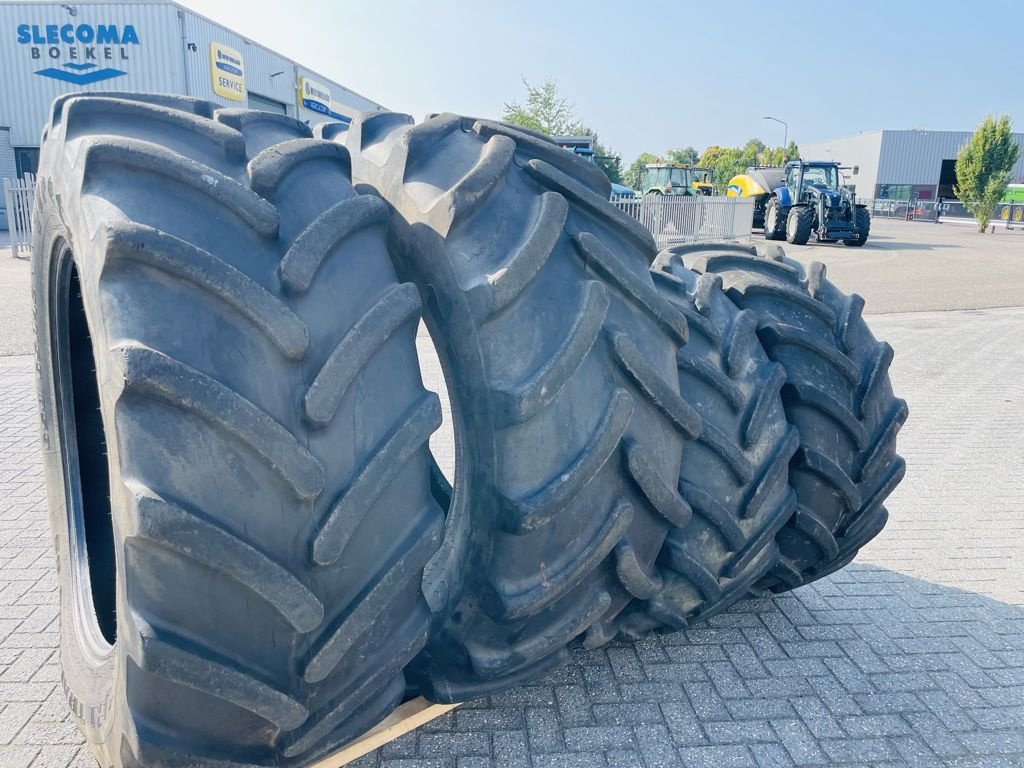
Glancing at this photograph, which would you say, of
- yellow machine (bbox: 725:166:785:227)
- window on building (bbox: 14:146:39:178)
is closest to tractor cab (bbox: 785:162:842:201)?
yellow machine (bbox: 725:166:785:227)

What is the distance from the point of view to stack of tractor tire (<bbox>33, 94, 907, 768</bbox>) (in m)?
1.29

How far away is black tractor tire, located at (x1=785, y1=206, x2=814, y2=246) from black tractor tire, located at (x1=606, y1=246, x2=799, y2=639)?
20.9 metres

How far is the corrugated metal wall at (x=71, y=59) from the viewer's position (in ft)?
83.1

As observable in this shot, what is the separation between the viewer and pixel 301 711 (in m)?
1.46

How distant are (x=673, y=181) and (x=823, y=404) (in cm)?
2608

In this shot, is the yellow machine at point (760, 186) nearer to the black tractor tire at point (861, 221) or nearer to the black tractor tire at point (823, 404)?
the black tractor tire at point (861, 221)

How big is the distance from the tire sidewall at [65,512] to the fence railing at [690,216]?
16.1 metres

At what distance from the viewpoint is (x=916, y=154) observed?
2544 inches

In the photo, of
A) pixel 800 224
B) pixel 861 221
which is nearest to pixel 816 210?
pixel 800 224

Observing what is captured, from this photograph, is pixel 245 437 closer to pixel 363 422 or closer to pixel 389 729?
pixel 363 422

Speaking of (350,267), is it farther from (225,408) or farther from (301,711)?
(301,711)

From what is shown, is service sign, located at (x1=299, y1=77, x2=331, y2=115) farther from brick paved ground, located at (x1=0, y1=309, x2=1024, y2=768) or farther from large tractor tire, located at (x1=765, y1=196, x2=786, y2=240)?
brick paved ground, located at (x1=0, y1=309, x2=1024, y2=768)

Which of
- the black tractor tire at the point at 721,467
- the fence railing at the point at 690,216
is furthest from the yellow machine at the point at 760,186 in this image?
the black tractor tire at the point at 721,467

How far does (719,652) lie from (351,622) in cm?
165
